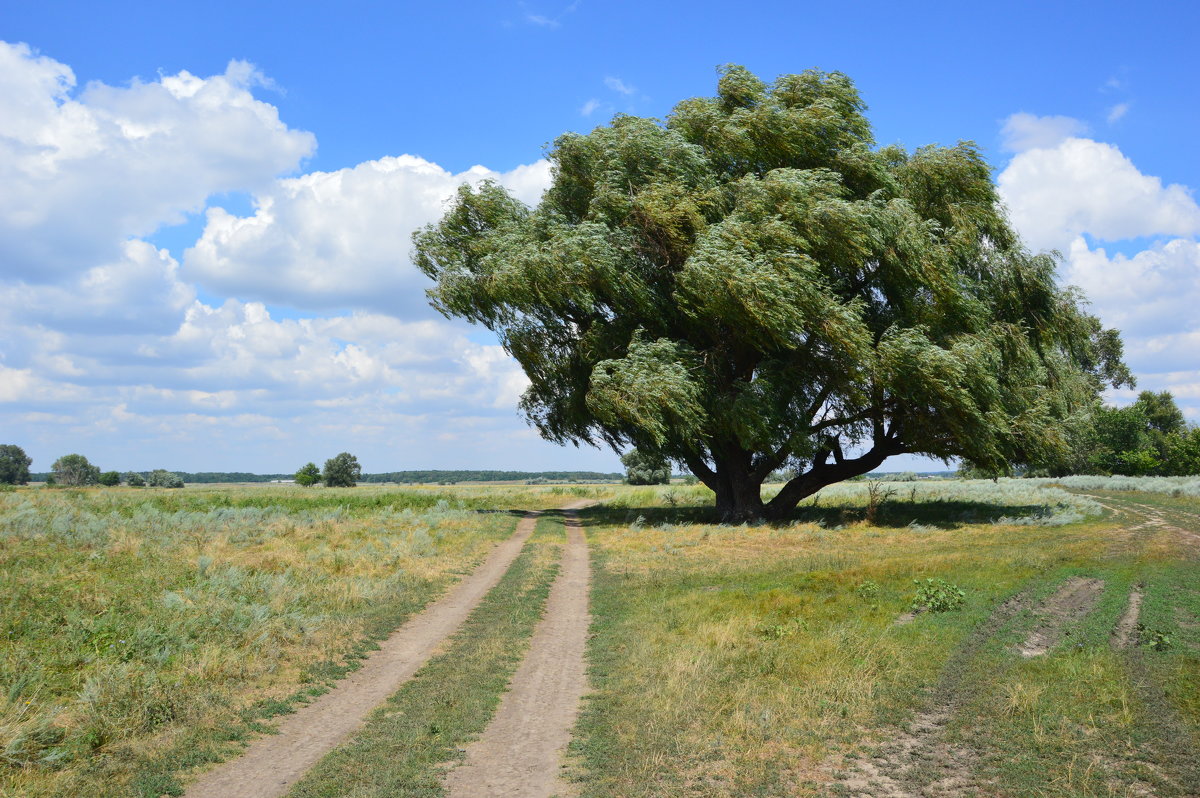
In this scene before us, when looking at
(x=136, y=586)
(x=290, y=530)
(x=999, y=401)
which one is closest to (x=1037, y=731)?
(x=136, y=586)

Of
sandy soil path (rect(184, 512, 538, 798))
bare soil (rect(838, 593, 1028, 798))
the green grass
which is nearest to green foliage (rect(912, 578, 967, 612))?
the green grass

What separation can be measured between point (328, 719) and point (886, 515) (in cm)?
3060

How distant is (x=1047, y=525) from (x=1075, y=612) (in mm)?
18969

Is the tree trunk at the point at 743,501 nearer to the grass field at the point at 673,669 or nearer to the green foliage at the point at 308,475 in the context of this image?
the grass field at the point at 673,669

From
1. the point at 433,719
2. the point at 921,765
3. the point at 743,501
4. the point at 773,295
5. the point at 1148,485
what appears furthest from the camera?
the point at 1148,485

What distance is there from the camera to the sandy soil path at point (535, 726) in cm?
692

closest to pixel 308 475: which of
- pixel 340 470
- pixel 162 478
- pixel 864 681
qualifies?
pixel 340 470

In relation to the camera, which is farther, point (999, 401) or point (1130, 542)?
point (999, 401)

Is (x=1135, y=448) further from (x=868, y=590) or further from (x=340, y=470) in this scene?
(x=340, y=470)

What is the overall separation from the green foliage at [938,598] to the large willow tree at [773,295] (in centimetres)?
1385

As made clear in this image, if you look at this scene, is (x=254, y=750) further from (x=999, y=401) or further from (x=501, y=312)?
(x=999, y=401)

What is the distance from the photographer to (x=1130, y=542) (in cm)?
2220

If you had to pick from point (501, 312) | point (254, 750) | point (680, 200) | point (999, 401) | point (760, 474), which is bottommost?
point (254, 750)

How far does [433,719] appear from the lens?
28.6ft
